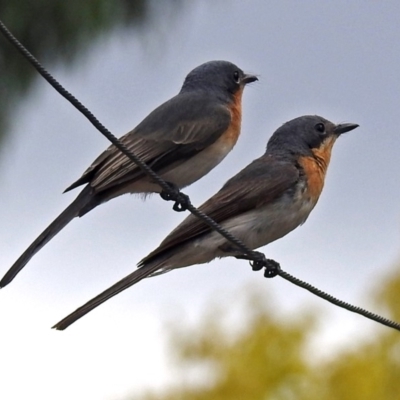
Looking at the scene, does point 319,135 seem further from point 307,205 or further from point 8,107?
point 8,107

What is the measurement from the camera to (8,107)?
13062mm

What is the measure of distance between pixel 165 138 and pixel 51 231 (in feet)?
3.27

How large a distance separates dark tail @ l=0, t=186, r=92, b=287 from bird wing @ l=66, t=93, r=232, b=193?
0.29 ft

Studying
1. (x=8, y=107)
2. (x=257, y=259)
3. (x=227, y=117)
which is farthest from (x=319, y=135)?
(x=8, y=107)

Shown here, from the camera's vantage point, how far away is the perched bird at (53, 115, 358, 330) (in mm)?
7039

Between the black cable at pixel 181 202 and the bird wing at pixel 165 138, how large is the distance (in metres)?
0.23

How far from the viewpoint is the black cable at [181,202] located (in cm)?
486

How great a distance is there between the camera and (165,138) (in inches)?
285

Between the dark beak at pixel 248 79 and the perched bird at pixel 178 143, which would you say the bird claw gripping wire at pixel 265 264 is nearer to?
the perched bird at pixel 178 143

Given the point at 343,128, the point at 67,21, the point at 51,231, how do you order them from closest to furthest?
1. the point at 51,231
2. the point at 343,128
3. the point at 67,21

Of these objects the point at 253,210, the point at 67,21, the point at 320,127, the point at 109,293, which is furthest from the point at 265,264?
the point at 67,21

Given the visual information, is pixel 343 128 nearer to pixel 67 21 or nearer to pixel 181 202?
pixel 181 202

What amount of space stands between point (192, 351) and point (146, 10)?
10.9 ft

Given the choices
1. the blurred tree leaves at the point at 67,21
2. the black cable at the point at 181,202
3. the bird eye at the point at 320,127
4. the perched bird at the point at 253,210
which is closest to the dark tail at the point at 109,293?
the perched bird at the point at 253,210
